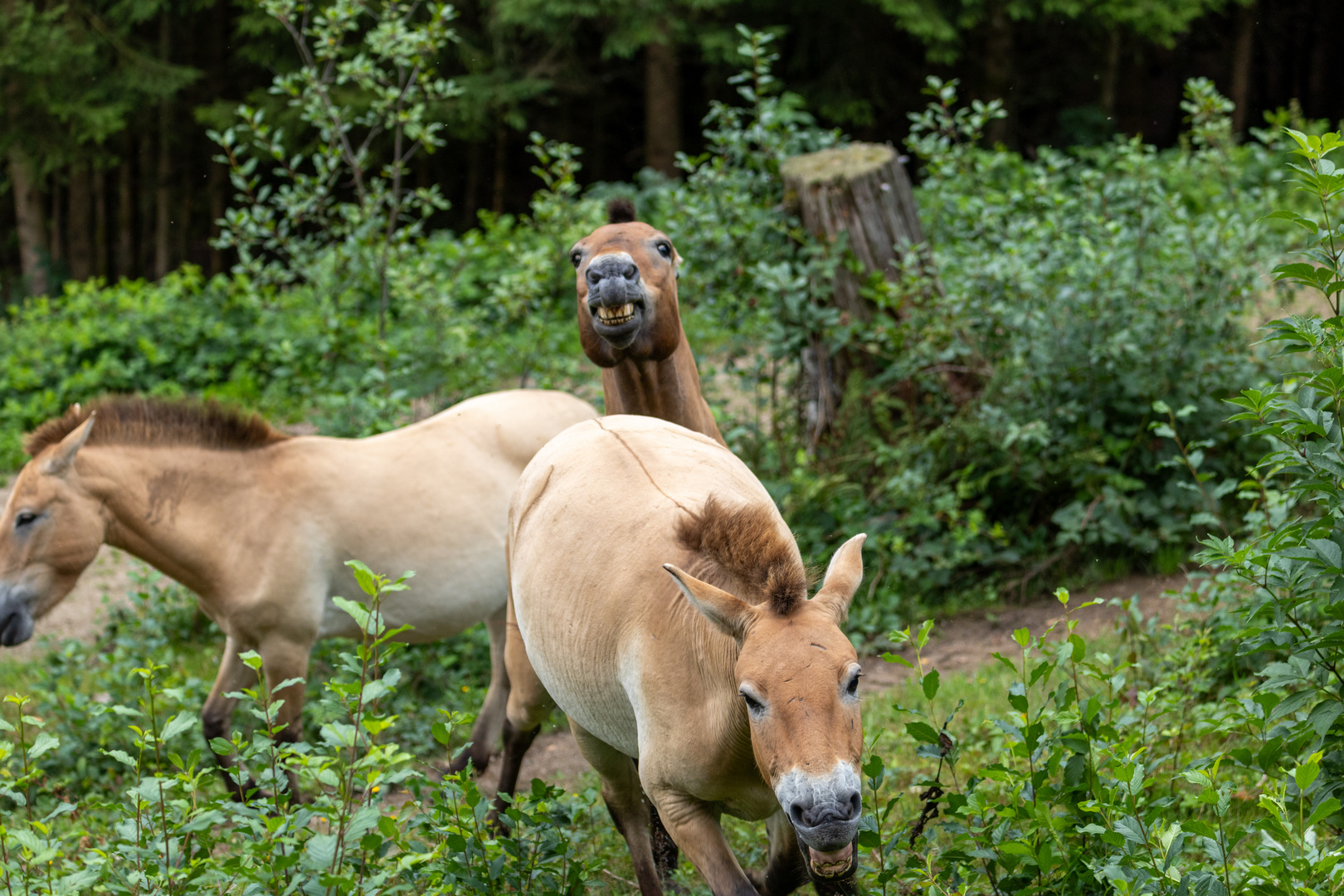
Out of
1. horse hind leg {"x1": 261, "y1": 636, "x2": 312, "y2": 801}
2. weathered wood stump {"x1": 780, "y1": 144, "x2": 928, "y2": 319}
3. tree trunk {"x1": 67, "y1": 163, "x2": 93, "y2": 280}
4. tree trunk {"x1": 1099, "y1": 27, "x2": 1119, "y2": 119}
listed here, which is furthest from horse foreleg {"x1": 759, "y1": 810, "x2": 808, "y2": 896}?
tree trunk {"x1": 67, "y1": 163, "x2": 93, "y2": 280}

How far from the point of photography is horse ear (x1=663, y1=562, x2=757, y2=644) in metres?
2.48

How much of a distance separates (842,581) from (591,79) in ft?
45.5

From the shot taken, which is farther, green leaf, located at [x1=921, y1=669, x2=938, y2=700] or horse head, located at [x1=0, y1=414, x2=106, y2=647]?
horse head, located at [x1=0, y1=414, x2=106, y2=647]

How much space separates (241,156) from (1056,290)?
14.1 m

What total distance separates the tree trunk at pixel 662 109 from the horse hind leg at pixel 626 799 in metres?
12.8

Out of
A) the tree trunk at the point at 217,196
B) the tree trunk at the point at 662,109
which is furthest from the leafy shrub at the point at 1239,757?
the tree trunk at the point at 217,196

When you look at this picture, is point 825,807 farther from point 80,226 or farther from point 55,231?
point 55,231

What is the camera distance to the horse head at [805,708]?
2234mm

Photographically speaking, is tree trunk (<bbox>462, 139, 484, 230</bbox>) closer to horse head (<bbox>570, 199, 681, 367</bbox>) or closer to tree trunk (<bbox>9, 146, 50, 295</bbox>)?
tree trunk (<bbox>9, 146, 50, 295</bbox>)

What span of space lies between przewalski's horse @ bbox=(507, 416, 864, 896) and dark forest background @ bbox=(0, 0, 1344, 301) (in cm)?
1045

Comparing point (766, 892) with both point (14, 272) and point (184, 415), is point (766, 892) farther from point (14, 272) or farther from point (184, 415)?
point (14, 272)

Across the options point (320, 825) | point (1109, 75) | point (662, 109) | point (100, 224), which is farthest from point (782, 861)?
point (100, 224)

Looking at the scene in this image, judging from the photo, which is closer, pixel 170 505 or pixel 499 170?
pixel 170 505

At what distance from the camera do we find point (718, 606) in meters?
2.49
